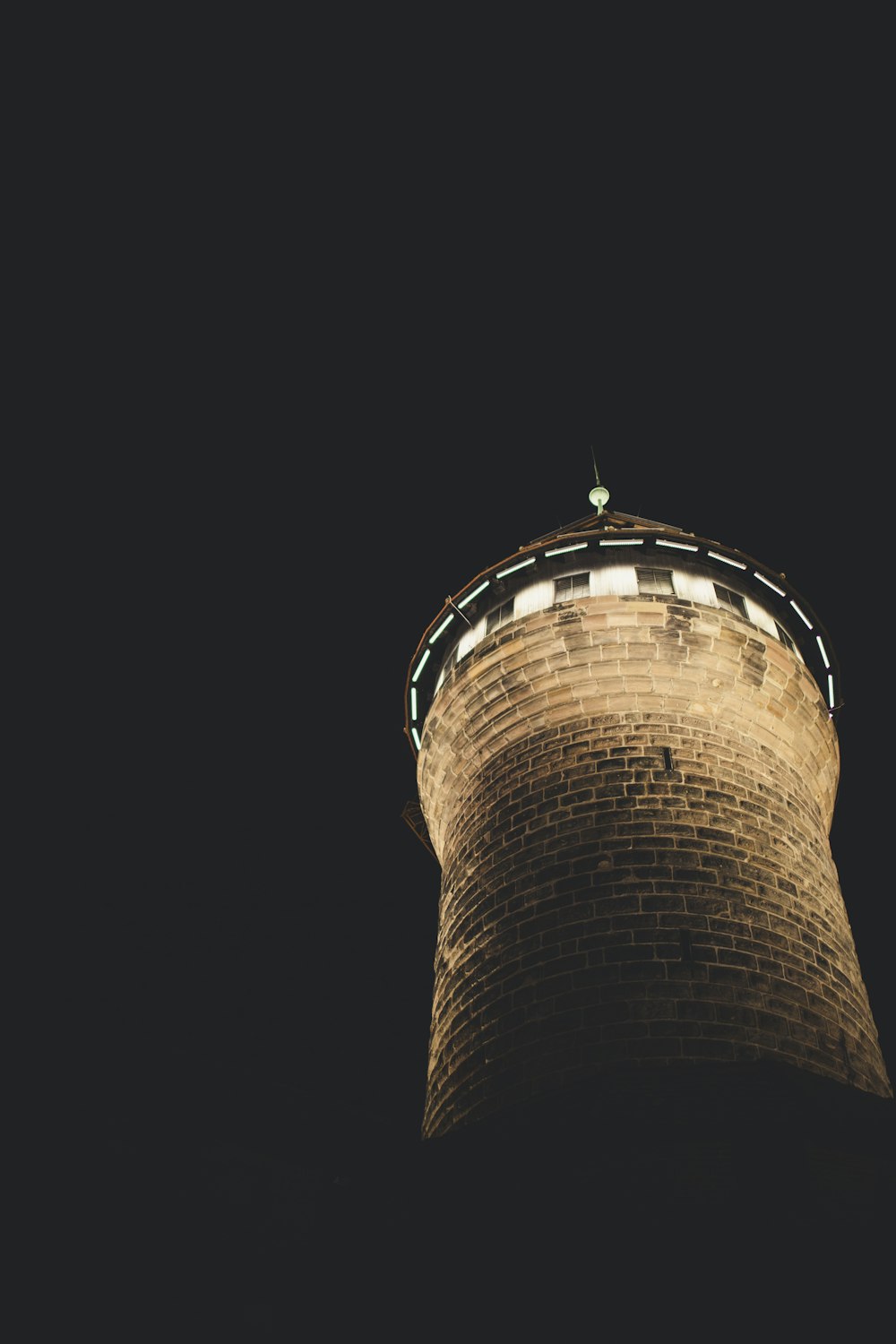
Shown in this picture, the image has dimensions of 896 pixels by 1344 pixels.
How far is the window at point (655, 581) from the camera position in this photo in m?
13.0

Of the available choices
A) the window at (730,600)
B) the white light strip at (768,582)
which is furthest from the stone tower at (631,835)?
the window at (730,600)

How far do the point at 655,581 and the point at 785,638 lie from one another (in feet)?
6.52

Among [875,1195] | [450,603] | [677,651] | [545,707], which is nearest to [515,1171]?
[875,1195]

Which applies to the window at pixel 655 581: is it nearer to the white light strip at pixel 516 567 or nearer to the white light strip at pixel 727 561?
the white light strip at pixel 727 561

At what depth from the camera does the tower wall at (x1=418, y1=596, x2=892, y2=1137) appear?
30.1 ft

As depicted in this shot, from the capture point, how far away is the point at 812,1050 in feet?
30.0

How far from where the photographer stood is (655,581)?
13.2 meters

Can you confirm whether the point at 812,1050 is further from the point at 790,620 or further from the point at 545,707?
the point at 790,620

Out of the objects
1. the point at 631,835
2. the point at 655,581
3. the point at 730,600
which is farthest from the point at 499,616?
the point at 631,835

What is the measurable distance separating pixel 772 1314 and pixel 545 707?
6434mm

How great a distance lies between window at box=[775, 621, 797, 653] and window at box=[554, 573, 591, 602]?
8.23 feet

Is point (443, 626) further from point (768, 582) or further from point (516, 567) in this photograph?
point (768, 582)

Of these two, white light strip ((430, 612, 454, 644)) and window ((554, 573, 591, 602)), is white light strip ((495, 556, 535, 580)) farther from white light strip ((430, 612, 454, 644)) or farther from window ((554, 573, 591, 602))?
white light strip ((430, 612, 454, 644))

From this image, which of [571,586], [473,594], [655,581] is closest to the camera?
[655,581]
